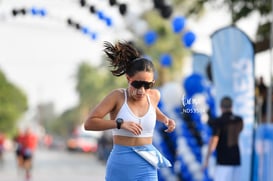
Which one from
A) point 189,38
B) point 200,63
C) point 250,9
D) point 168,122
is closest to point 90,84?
point 250,9

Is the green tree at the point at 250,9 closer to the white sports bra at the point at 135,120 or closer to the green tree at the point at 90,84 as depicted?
the white sports bra at the point at 135,120

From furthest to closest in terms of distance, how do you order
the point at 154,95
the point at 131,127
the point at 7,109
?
the point at 7,109
the point at 154,95
the point at 131,127

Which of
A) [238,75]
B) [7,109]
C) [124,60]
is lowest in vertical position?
[124,60]

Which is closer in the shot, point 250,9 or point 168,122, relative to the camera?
point 168,122

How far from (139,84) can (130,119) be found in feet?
0.91

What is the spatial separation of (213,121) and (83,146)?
39235 mm

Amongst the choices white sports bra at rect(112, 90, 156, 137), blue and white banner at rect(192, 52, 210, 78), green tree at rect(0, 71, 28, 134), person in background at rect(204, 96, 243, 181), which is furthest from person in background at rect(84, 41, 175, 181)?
green tree at rect(0, 71, 28, 134)

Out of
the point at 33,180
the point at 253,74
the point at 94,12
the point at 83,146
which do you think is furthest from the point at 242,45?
the point at 83,146

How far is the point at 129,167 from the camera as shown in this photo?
5496 millimetres

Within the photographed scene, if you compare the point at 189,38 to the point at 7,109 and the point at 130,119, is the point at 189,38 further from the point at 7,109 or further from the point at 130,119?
the point at 7,109

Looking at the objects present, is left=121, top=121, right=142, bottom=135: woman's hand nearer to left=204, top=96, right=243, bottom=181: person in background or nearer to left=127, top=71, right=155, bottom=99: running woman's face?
left=127, top=71, right=155, bottom=99: running woman's face

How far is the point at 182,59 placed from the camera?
142ft

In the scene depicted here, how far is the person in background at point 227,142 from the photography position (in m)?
9.91

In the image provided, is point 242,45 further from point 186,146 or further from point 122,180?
point 122,180
